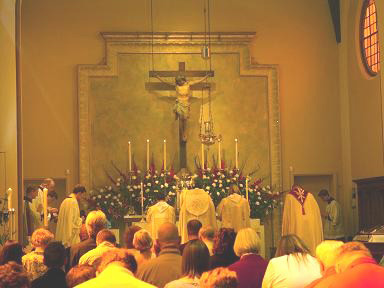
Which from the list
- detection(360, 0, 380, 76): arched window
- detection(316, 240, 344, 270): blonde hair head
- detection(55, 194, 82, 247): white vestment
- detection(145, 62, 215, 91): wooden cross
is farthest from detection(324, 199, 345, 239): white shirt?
detection(316, 240, 344, 270): blonde hair head

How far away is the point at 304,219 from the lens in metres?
12.9

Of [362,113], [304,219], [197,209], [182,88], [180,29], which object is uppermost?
[180,29]

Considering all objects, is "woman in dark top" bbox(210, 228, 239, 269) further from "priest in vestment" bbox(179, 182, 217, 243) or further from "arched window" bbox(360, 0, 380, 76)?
"arched window" bbox(360, 0, 380, 76)

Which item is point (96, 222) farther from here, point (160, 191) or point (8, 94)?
point (160, 191)

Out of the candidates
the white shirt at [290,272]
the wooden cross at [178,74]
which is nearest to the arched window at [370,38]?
the wooden cross at [178,74]

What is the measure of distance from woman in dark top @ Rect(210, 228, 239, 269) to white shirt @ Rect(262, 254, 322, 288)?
43.1 inches

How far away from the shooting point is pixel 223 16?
1689cm

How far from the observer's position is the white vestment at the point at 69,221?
448 inches

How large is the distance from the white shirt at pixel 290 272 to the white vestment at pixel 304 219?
24.4ft

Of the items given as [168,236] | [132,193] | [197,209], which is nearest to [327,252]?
[168,236]

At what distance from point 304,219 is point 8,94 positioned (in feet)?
17.4

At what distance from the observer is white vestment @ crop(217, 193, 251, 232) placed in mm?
12859

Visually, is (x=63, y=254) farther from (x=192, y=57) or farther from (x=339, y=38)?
(x=339, y=38)

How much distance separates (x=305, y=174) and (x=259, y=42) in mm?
3041
